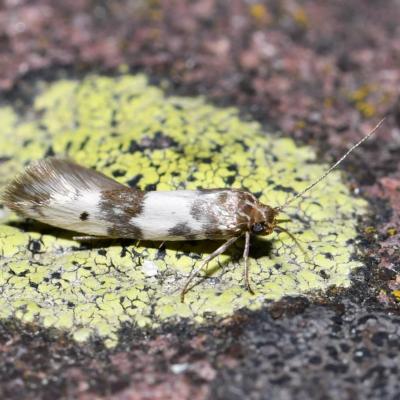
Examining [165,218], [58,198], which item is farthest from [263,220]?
[58,198]

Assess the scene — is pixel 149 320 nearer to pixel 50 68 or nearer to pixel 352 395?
pixel 352 395

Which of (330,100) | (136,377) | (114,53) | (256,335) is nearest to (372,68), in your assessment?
(330,100)

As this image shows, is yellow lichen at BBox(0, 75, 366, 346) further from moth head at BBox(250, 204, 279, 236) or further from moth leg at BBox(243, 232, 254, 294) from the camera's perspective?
moth head at BBox(250, 204, 279, 236)

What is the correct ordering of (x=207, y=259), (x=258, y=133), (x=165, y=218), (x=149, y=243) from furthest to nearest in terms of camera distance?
(x=258, y=133), (x=149, y=243), (x=165, y=218), (x=207, y=259)

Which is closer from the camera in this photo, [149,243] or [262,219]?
[262,219]

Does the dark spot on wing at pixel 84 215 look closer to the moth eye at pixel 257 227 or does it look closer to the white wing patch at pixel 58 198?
the white wing patch at pixel 58 198

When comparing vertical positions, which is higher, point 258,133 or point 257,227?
point 258,133

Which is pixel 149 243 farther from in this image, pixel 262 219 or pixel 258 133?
pixel 258 133
